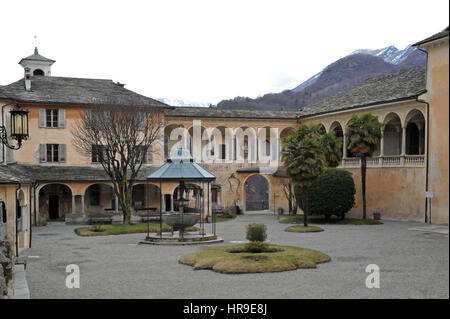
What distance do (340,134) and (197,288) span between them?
108 feet

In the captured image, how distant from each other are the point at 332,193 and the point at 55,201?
69.6 ft

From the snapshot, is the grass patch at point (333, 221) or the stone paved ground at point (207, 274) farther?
the grass patch at point (333, 221)

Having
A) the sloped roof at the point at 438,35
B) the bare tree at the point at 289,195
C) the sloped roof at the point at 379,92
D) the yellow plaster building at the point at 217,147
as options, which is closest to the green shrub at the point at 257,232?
the yellow plaster building at the point at 217,147

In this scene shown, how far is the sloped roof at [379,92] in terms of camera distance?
34.9m

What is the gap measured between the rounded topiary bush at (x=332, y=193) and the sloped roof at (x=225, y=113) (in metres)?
13.5

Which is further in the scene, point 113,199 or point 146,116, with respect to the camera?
point 113,199

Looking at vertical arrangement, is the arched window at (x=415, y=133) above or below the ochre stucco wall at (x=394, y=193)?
above

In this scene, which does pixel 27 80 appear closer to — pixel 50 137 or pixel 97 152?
pixel 50 137

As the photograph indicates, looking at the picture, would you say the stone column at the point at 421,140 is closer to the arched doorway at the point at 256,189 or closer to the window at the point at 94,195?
the window at the point at 94,195

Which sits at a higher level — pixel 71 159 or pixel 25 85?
pixel 25 85

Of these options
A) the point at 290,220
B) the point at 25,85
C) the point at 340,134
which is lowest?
the point at 290,220

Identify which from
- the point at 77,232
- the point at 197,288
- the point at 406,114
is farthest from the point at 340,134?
the point at 197,288

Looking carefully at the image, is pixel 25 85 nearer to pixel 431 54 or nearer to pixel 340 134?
pixel 340 134

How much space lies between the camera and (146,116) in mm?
37469
